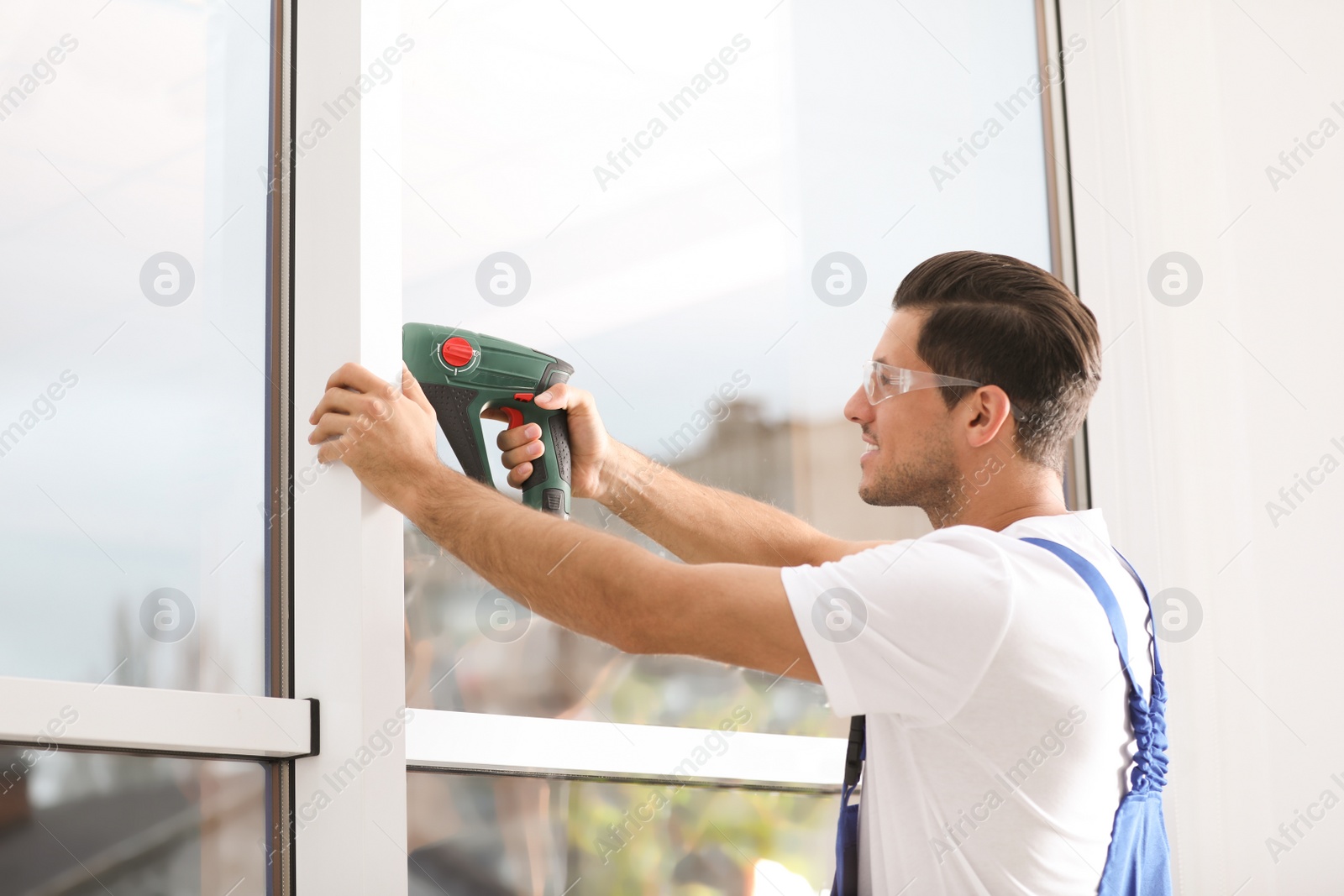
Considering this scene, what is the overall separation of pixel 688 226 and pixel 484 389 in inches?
23.9

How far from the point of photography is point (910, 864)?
124 cm

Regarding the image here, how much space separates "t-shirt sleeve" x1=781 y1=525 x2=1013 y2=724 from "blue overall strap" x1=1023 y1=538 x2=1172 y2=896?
15cm

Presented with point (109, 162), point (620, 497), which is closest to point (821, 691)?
point (620, 497)

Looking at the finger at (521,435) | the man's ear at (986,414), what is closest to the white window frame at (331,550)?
the finger at (521,435)

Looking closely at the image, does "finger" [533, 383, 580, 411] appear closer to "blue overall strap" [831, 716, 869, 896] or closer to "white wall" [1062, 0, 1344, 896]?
"blue overall strap" [831, 716, 869, 896]

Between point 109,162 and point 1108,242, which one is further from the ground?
point 1108,242

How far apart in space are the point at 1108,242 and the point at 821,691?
1114mm

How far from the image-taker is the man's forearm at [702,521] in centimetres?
157

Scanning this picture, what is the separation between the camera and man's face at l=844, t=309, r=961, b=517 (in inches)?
57.4

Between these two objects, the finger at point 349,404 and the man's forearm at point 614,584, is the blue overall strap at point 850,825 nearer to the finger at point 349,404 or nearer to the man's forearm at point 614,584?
the man's forearm at point 614,584

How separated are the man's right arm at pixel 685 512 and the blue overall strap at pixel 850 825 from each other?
0.31 metres

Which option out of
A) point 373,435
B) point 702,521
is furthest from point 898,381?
point 373,435

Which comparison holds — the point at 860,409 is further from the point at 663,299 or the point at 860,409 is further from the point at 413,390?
the point at 413,390

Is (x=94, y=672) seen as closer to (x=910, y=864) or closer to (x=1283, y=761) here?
(x=910, y=864)
